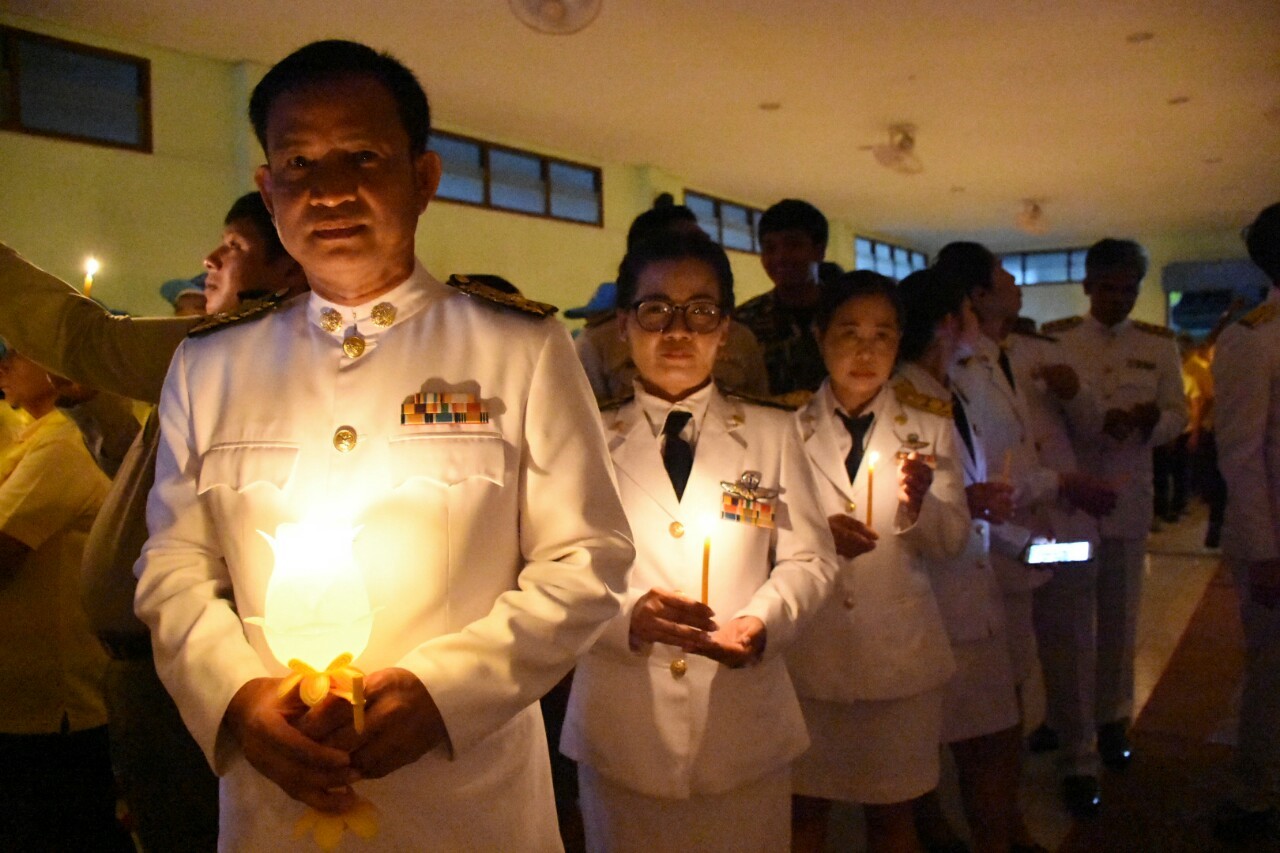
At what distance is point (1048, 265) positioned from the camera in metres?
17.2

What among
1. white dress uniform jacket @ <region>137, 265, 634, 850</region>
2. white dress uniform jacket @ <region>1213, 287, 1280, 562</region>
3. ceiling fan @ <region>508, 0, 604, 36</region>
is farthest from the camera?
ceiling fan @ <region>508, 0, 604, 36</region>

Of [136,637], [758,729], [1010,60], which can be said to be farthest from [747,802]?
[1010,60]

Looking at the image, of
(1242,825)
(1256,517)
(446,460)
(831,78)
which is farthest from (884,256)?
(446,460)

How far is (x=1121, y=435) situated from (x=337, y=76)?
10.2 feet

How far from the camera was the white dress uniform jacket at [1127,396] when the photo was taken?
347 cm

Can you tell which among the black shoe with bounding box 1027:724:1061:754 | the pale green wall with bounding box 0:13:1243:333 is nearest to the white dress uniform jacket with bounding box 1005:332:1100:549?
the black shoe with bounding box 1027:724:1061:754

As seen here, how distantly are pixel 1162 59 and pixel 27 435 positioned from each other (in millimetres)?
7593

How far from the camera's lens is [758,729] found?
5.62ft

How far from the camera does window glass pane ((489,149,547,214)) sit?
28.1 ft

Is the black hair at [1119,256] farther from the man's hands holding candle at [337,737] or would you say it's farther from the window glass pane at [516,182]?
the window glass pane at [516,182]

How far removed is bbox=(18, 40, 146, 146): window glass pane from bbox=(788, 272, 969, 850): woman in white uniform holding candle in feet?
17.8

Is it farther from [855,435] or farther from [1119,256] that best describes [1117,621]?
[855,435]

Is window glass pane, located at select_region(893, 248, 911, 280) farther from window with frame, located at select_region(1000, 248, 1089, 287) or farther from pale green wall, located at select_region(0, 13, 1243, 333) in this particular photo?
pale green wall, located at select_region(0, 13, 1243, 333)

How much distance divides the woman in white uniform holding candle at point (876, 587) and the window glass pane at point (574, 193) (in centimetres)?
729
